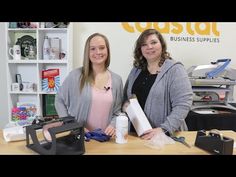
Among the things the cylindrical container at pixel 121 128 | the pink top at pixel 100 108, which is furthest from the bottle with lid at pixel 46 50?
the cylindrical container at pixel 121 128

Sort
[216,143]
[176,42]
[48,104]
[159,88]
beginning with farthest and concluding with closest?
[176,42], [48,104], [159,88], [216,143]

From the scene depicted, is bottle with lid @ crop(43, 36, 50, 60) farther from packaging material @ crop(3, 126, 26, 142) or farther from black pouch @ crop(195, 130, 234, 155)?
black pouch @ crop(195, 130, 234, 155)

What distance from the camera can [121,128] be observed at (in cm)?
150

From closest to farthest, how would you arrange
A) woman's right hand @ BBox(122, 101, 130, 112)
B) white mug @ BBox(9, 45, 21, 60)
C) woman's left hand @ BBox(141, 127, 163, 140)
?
woman's left hand @ BBox(141, 127, 163, 140), woman's right hand @ BBox(122, 101, 130, 112), white mug @ BBox(9, 45, 21, 60)

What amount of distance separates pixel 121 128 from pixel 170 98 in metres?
0.49

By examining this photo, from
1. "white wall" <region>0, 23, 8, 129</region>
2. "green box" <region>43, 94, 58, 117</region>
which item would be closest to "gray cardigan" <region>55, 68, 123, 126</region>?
"green box" <region>43, 94, 58, 117</region>

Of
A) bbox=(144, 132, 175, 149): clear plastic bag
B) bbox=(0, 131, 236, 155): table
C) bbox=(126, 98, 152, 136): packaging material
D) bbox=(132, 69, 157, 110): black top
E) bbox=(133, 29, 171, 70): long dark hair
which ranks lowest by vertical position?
bbox=(0, 131, 236, 155): table

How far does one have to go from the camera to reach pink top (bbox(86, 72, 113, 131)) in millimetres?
1830

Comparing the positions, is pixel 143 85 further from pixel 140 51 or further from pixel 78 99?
pixel 78 99

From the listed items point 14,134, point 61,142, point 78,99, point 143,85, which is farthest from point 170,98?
point 14,134

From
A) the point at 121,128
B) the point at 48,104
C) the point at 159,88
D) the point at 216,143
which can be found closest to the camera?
the point at 216,143

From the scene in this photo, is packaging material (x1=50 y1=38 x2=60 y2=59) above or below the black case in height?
above

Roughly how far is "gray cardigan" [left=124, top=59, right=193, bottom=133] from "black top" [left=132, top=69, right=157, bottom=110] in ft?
0.18
